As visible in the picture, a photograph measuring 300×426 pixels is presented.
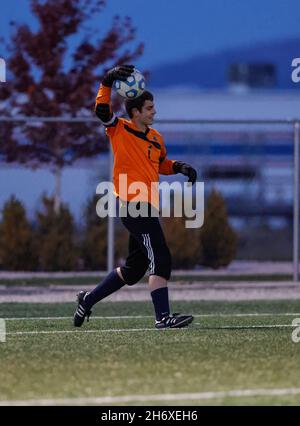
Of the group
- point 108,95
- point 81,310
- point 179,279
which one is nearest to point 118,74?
point 108,95

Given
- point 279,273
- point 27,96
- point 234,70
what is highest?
point 234,70

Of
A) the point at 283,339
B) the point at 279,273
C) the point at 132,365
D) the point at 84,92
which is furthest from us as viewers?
the point at 84,92

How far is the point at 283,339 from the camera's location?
30.4 ft

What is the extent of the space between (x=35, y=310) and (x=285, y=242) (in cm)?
1594

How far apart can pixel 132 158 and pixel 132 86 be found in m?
0.62

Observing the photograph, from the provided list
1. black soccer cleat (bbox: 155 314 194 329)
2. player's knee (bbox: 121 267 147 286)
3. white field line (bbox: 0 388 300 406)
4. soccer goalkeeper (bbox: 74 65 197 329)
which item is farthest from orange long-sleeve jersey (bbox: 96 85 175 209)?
white field line (bbox: 0 388 300 406)

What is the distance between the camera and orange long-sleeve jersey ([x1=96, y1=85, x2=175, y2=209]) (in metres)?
9.85

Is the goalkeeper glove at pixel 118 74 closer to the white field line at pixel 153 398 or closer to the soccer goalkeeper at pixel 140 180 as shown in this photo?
the soccer goalkeeper at pixel 140 180

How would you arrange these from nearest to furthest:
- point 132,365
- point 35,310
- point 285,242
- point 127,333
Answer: point 132,365 → point 127,333 → point 35,310 → point 285,242

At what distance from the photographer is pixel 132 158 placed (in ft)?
32.7

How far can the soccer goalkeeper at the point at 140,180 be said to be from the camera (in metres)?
9.87

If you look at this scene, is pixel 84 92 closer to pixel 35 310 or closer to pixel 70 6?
pixel 70 6

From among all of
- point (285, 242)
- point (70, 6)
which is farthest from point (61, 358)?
point (285, 242)

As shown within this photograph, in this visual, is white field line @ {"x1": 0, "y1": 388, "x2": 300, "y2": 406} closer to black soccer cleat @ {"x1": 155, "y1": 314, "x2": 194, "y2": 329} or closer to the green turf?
black soccer cleat @ {"x1": 155, "y1": 314, "x2": 194, "y2": 329}
